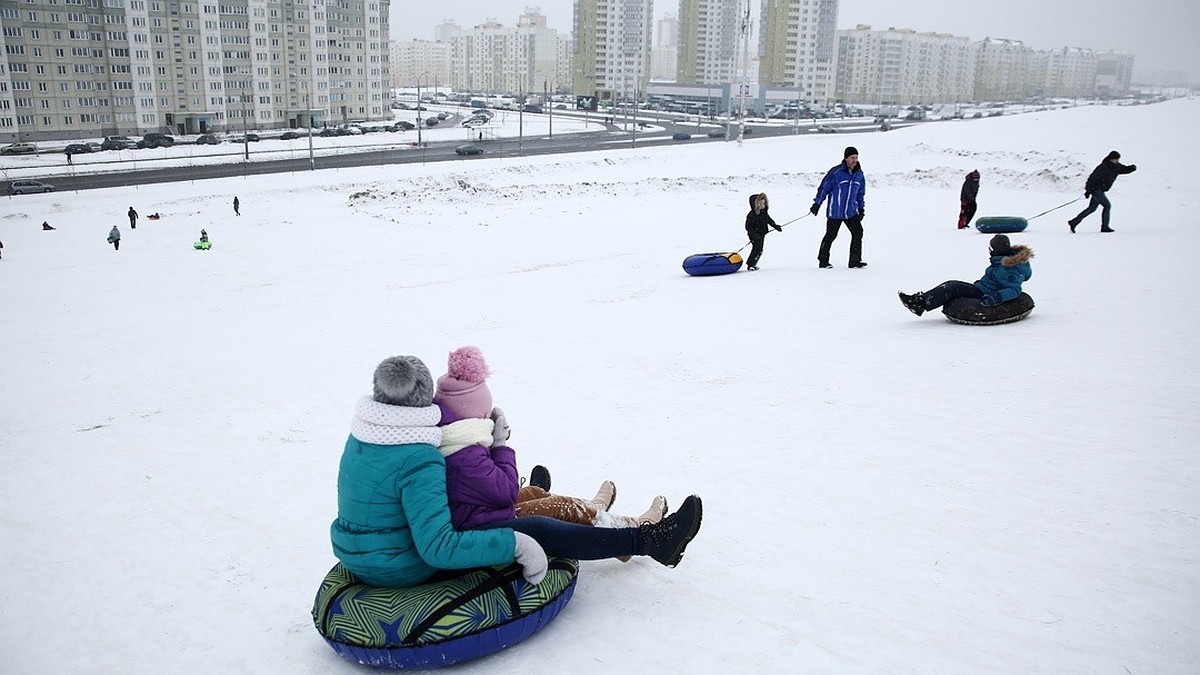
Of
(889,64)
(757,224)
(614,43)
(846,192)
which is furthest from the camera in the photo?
Answer: (889,64)

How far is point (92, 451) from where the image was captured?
8461 millimetres

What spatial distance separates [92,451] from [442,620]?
640 centimetres

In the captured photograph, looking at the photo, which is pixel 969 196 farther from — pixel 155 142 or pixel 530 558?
pixel 155 142

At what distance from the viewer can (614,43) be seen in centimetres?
16525

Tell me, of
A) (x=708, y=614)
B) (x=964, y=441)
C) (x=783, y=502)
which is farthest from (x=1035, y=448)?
(x=708, y=614)

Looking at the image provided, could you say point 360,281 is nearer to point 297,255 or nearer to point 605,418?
point 297,255

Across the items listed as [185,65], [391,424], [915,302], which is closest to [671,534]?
[391,424]

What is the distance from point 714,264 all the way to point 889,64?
19157cm

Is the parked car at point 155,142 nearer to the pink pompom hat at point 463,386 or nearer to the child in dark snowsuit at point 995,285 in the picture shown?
the child in dark snowsuit at point 995,285

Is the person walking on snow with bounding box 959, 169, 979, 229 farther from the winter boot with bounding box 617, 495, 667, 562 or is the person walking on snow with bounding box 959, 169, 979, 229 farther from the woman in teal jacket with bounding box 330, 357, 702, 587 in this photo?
the woman in teal jacket with bounding box 330, 357, 702, 587

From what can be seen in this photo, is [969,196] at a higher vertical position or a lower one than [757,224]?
higher

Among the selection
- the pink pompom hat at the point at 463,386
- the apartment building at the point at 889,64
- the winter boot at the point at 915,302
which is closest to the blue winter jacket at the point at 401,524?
the pink pompom hat at the point at 463,386

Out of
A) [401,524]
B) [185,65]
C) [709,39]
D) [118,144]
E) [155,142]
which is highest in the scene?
[709,39]

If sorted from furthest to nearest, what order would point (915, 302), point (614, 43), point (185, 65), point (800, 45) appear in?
point (614, 43) → point (800, 45) → point (185, 65) → point (915, 302)
